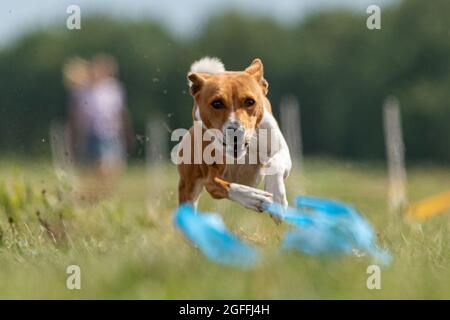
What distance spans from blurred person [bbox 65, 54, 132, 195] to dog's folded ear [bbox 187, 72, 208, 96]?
7.18 meters

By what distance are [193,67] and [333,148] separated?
917 inches

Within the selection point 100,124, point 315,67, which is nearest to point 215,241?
point 100,124

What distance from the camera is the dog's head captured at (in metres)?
5.35

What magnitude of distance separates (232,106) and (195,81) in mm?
373

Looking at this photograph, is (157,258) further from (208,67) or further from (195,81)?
(208,67)

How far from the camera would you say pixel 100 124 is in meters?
13.3

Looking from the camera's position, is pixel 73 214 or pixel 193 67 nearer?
pixel 193 67

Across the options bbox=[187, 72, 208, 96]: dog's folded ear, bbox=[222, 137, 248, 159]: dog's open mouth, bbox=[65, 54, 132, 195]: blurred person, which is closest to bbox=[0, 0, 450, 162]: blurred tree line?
bbox=[65, 54, 132, 195]: blurred person

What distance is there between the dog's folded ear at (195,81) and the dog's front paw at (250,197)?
56 cm

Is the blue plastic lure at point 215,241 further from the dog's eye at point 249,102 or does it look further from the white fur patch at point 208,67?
the white fur patch at point 208,67

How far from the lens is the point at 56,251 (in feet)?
18.4

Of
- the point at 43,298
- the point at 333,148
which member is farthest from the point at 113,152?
the point at 333,148

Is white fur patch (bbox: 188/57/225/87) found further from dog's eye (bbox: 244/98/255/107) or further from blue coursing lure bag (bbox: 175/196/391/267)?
blue coursing lure bag (bbox: 175/196/391/267)

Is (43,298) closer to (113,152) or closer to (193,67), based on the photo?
(193,67)
